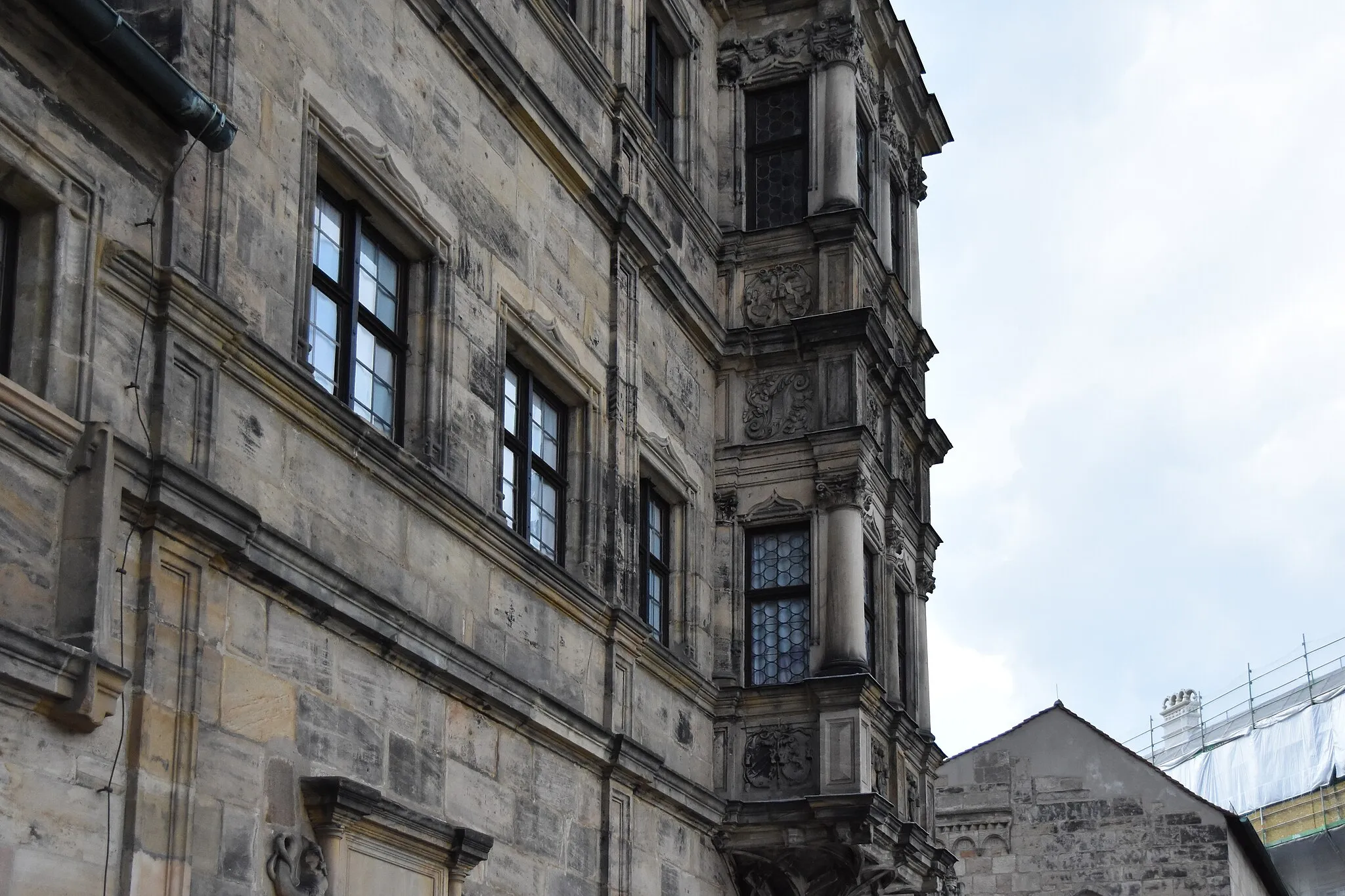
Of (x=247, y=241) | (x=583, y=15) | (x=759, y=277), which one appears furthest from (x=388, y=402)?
(x=759, y=277)

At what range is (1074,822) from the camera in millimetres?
32094

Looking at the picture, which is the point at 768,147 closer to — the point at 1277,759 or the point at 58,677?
the point at 58,677

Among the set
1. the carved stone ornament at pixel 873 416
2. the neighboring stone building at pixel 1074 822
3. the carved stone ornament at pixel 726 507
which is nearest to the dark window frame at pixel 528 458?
the carved stone ornament at pixel 726 507

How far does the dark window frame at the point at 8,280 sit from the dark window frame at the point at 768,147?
34.2ft

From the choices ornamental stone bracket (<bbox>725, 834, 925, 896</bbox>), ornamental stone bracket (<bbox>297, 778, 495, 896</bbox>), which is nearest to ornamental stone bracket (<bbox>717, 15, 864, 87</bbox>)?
ornamental stone bracket (<bbox>725, 834, 925, 896</bbox>)

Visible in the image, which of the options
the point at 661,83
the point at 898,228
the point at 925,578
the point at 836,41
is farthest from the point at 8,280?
the point at 898,228

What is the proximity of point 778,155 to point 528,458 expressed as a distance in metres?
6.06

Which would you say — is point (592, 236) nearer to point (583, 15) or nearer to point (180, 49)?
point (583, 15)

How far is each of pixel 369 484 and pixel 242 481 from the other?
1.37 metres

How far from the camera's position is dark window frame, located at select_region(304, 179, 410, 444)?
11.2 meters

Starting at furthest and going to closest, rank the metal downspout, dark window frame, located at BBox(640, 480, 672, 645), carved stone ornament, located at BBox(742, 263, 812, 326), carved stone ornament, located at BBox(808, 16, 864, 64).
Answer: carved stone ornament, located at BBox(808, 16, 864, 64), carved stone ornament, located at BBox(742, 263, 812, 326), dark window frame, located at BBox(640, 480, 672, 645), the metal downspout

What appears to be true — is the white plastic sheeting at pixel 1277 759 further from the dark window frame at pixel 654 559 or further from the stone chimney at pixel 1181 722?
the dark window frame at pixel 654 559

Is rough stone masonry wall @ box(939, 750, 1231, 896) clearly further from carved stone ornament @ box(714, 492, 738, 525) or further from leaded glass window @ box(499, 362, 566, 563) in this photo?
leaded glass window @ box(499, 362, 566, 563)

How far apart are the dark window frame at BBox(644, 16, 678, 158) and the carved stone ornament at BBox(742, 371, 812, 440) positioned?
7.33 ft
